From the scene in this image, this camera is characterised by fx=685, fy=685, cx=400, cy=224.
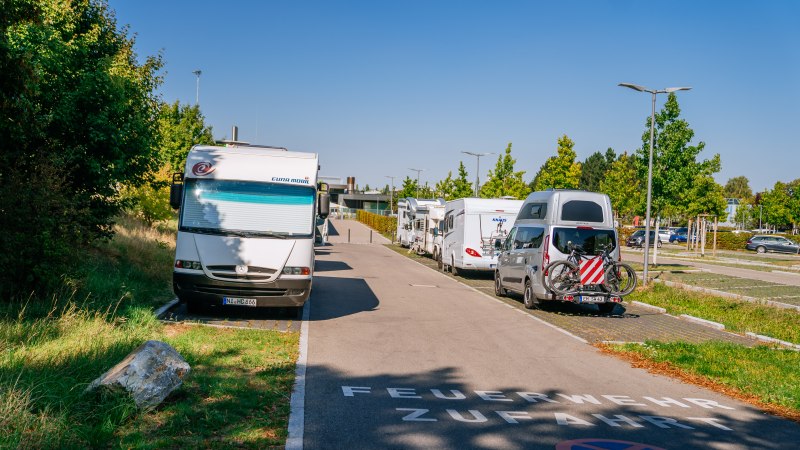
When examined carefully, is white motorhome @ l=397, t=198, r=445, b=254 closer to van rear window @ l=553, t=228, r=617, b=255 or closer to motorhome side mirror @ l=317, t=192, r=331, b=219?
van rear window @ l=553, t=228, r=617, b=255

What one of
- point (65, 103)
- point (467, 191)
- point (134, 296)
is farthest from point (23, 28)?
point (467, 191)

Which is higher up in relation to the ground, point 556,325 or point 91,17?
point 91,17

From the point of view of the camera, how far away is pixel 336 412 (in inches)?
277

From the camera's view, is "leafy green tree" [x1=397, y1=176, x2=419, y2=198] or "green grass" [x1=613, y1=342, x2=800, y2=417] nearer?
"green grass" [x1=613, y1=342, x2=800, y2=417]

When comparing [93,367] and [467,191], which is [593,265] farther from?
[467,191]

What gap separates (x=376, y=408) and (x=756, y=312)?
13465mm

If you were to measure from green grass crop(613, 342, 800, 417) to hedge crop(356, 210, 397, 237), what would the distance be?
1927 inches

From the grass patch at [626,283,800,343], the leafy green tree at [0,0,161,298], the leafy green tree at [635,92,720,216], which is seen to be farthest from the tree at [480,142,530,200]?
the leafy green tree at [0,0,161,298]

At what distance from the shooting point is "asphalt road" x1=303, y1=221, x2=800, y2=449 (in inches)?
258

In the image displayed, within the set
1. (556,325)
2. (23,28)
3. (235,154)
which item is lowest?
(556,325)

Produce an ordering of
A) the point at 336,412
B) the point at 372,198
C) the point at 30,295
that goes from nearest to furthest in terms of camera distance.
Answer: the point at 336,412 → the point at 30,295 → the point at 372,198

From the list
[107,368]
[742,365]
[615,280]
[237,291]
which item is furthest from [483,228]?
[107,368]

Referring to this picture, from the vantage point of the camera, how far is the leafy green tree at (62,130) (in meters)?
10.1

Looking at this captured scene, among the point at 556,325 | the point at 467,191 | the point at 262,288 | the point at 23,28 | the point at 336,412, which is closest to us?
the point at 336,412
